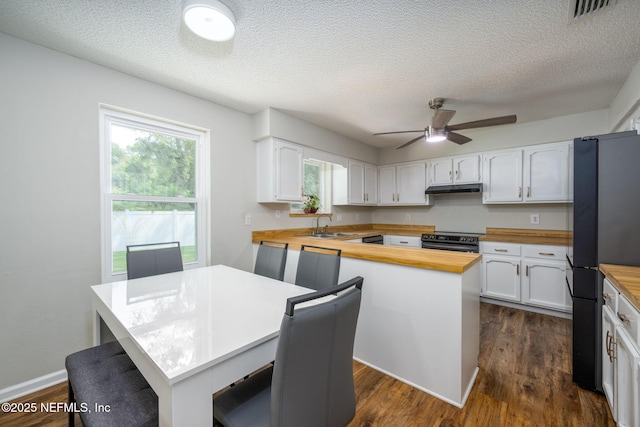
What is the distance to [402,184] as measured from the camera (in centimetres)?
453

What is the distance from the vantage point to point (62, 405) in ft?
5.42

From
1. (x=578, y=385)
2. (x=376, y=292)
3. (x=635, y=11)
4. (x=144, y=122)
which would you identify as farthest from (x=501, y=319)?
(x=144, y=122)

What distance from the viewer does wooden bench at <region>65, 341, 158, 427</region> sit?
94 centimetres

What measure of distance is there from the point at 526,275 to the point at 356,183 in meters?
2.57

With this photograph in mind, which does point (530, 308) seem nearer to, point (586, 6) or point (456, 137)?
point (456, 137)

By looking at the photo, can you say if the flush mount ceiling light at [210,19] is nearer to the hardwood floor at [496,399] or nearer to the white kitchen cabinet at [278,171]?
the white kitchen cabinet at [278,171]

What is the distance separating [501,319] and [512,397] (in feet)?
4.87

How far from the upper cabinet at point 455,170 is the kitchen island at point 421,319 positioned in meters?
2.39

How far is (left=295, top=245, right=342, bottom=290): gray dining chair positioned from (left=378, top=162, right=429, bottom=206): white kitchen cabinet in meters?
2.97

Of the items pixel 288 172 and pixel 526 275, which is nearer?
pixel 526 275

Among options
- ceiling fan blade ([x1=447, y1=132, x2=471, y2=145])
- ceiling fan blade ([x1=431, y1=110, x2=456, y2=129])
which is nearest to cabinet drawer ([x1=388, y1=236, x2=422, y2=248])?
ceiling fan blade ([x1=447, y1=132, x2=471, y2=145])

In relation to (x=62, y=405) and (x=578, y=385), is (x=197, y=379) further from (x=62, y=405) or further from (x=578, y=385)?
(x=578, y=385)

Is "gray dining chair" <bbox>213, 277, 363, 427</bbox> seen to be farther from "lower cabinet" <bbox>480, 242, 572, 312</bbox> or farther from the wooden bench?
"lower cabinet" <bbox>480, 242, 572, 312</bbox>

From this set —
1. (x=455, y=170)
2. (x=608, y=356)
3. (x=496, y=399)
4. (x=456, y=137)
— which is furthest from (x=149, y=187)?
(x=455, y=170)
